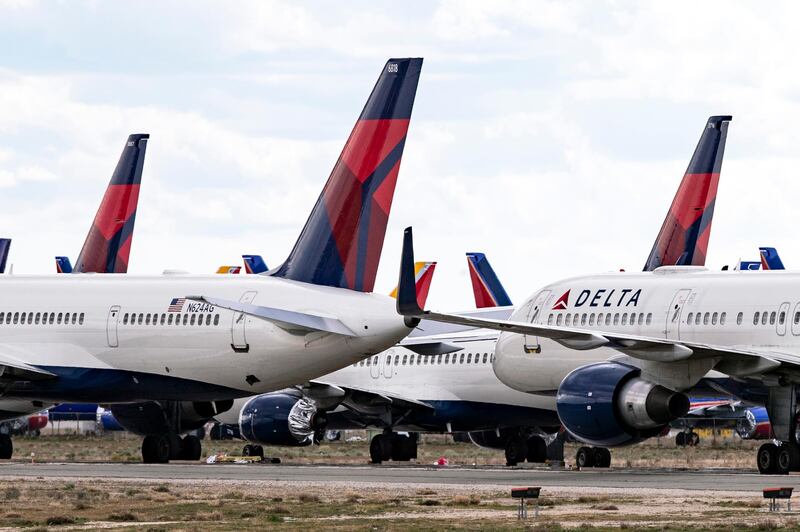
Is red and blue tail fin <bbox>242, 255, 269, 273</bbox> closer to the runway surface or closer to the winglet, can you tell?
the runway surface

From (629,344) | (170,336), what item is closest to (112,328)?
(170,336)

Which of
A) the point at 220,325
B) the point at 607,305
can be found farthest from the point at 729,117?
the point at 220,325

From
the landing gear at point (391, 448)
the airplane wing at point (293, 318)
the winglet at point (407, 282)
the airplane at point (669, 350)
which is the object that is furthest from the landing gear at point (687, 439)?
the winglet at point (407, 282)

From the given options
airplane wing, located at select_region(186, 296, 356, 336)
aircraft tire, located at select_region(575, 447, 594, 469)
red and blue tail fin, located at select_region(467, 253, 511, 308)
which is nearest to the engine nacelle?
aircraft tire, located at select_region(575, 447, 594, 469)

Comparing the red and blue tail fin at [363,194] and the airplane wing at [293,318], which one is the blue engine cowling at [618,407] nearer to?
the airplane wing at [293,318]

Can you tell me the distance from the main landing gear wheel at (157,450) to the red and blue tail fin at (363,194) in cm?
630

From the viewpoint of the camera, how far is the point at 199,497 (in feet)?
78.7

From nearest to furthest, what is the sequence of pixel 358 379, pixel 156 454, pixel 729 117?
pixel 156 454 < pixel 729 117 < pixel 358 379

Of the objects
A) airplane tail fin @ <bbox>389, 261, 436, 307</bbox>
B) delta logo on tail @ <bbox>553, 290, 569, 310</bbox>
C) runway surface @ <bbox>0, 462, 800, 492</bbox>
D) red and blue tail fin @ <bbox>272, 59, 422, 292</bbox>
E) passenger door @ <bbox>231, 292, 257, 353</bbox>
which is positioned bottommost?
runway surface @ <bbox>0, 462, 800, 492</bbox>

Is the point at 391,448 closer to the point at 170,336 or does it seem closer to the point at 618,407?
the point at 170,336

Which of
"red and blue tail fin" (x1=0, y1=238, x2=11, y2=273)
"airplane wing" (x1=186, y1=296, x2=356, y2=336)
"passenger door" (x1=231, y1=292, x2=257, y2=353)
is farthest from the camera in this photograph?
"red and blue tail fin" (x1=0, y1=238, x2=11, y2=273)

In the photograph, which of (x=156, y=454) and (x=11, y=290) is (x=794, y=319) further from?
(x=11, y=290)

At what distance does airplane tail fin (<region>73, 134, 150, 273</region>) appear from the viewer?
140 ft

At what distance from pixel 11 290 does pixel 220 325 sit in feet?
21.2
